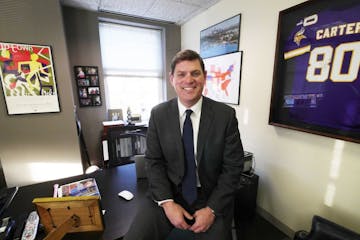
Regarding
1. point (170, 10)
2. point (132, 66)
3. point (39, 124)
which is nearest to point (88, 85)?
point (132, 66)

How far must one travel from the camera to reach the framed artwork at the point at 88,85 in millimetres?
2711

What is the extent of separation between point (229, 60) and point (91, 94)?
2.18 m

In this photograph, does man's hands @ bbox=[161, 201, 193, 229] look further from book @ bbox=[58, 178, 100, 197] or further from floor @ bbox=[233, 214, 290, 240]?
floor @ bbox=[233, 214, 290, 240]

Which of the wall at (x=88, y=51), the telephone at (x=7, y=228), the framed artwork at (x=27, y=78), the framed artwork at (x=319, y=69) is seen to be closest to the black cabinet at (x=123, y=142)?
the wall at (x=88, y=51)

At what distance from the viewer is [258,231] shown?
72.4 inches

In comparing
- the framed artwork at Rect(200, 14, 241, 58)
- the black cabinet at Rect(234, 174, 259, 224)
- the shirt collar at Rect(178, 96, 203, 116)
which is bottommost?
the black cabinet at Rect(234, 174, 259, 224)

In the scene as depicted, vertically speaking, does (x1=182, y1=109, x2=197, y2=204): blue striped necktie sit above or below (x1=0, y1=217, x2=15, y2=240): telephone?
above

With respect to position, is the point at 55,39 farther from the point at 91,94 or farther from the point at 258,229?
the point at 258,229

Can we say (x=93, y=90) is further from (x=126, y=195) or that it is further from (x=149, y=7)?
(x=126, y=195)

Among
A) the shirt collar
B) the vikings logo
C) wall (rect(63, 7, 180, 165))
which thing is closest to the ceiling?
wall (rect(63, 7, 180, 165))

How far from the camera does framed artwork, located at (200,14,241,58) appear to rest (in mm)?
2170

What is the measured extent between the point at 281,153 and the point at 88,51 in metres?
2.98

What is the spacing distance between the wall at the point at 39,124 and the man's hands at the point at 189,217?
73.2 inches

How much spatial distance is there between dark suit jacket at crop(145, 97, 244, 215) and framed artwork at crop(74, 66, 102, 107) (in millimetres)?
2074
